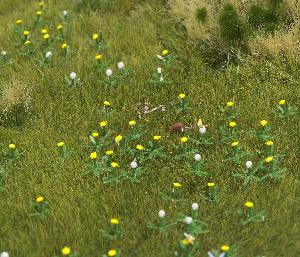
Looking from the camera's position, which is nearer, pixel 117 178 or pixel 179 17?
pixel 117 178

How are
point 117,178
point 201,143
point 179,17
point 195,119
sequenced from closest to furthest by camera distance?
point 117,178 → point 201,143 → point 195,119 → point 179,17

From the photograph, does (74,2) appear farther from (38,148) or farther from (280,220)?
(280,220)

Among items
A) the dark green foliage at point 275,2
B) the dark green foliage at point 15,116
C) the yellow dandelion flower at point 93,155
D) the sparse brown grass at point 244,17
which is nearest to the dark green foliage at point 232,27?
the sparse brown grass at point 244,17

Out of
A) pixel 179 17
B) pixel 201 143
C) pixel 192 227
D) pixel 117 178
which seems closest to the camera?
pixel 192 227

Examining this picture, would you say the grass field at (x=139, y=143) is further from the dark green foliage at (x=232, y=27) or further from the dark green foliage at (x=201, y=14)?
the dark green foliage at (x=201, y=14)

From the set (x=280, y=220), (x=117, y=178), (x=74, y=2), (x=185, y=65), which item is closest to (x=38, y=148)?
(x=117, y=178)

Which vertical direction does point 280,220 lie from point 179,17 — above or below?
below
